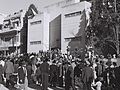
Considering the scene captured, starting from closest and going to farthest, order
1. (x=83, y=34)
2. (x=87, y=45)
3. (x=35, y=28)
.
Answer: (x=87, y=45) < (x=83, y=34) < (x=35, y=28)

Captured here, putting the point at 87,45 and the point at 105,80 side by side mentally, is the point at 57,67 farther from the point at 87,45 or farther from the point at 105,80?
the point at 87,45

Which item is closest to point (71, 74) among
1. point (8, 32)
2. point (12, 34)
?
point (12, 34)

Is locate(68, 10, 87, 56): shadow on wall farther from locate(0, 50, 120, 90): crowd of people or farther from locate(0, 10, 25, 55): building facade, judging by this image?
locate(0, 50, 120, 90): crowd of people

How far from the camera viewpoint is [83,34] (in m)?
31.3

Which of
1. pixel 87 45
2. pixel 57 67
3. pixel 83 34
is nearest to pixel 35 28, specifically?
pixel 83 34

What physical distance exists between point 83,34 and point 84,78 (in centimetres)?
2207

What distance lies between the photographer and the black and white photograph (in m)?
10.3

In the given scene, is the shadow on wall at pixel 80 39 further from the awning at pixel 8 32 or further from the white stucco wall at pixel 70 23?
the awning at pixel 8 32

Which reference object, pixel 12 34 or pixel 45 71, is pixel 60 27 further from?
pixel 45 71

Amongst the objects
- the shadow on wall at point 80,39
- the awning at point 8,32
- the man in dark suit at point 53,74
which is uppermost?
the awning at point 8,32

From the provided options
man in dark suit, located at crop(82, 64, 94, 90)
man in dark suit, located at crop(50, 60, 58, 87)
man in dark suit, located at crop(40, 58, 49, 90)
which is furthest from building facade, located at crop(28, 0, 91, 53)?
man in dark suit, located at crop(82, 64, 94, 90)

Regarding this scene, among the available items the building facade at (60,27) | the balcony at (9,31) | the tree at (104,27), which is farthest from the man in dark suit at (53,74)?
the balcony at (9,31)

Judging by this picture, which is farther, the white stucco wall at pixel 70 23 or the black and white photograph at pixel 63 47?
the white stucco wall at pixel 70 23

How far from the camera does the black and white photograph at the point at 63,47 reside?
10.3 metres
